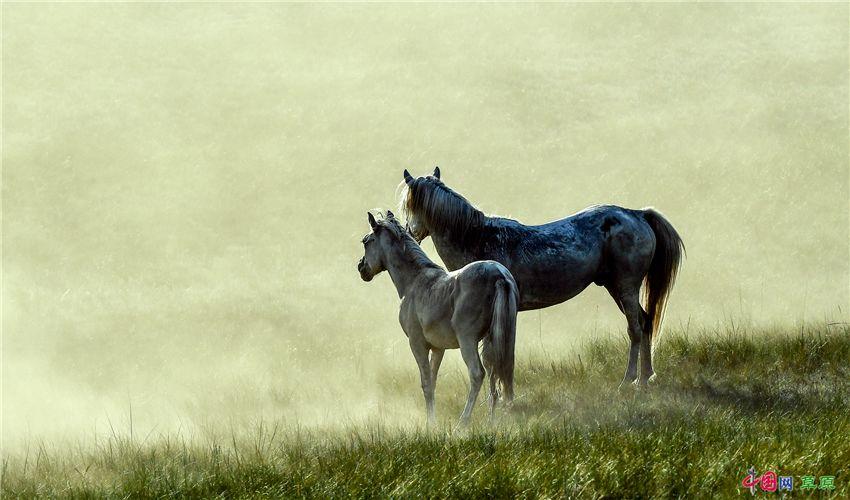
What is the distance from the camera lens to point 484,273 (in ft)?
31.7

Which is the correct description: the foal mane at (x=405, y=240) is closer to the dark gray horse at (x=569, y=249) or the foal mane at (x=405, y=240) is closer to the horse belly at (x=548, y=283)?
the dark gray horse at (x=569, y=249)

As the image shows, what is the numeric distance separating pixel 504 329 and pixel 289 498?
9.39 ft

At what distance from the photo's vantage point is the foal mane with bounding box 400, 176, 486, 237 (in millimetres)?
11000

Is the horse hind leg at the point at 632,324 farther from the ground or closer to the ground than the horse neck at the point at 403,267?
closer to the ground

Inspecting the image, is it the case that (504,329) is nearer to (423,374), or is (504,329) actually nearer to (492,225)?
(423,374)

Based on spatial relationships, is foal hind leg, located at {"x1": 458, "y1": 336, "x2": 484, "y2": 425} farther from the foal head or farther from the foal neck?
the foal head

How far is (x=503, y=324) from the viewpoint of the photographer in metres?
9.57

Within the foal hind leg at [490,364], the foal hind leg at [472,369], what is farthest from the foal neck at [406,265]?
the foal hind leg at [490,364]

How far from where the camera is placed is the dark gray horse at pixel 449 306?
31.6 feet

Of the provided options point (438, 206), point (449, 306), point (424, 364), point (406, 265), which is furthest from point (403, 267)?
point (424, 364)

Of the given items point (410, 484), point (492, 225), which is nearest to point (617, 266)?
point (492, 225)

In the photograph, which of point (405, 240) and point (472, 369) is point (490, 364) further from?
point (405, 240)

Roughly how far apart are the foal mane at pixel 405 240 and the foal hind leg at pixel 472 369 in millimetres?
1102

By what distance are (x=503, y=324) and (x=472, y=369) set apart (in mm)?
536
